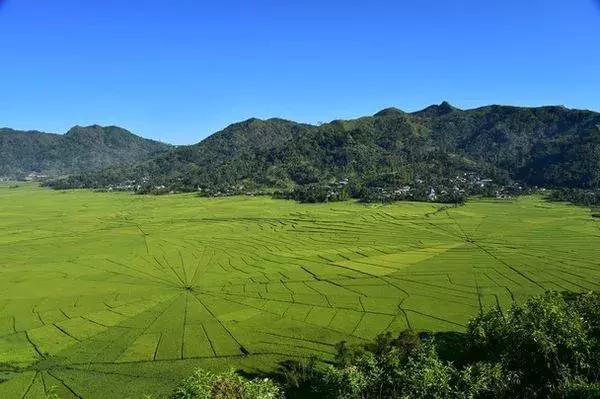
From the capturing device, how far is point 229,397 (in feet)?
95.5

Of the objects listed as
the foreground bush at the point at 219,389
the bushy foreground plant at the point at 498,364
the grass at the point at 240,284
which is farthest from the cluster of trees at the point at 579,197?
the foreground bush at the point at 219,389

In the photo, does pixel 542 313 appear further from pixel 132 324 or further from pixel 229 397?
pixel 132 324

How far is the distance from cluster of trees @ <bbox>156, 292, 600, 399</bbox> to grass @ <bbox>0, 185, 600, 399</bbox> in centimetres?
652

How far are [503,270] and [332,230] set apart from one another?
4665cm

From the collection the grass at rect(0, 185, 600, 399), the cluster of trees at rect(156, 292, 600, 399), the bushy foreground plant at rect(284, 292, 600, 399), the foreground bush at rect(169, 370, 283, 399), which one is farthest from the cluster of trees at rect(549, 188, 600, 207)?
the foreground bush at rect(169, 370, 283, 399)

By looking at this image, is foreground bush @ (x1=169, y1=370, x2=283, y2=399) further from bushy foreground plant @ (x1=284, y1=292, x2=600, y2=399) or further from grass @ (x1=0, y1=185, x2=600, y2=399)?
grass @ (x1=0, y1=185, x2=600, y2=399)

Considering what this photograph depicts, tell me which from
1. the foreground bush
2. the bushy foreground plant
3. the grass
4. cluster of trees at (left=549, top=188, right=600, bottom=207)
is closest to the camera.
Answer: the foreground bush

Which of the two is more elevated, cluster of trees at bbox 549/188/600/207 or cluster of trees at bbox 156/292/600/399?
cluster of trees at bbox 549/188/600/207

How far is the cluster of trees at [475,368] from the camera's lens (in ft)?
105

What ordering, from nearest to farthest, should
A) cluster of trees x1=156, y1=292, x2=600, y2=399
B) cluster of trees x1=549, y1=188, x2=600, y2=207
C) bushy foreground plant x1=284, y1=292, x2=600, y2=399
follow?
cluster of trees x1=156, y1=292, x2=600, y2=399 → bushy foreground plant x1=284, y1=292, x2=600, y2=399 → cluster of trees x1=549, y1=188, x2=600, y2=207

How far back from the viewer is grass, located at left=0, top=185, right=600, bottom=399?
49.1 m

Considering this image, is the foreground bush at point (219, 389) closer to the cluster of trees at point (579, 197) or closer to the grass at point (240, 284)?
the grass at point (240, 284)

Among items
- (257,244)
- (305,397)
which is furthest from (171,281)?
(305,397)

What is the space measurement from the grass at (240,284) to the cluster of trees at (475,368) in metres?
6.52
